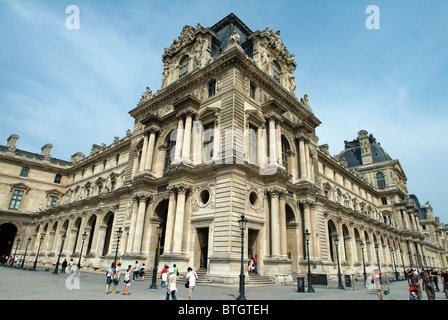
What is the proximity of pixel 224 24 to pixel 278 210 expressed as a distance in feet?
79.6

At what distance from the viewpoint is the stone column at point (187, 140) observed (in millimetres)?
23625

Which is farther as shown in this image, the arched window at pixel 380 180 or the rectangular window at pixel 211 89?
the arched window at pixel 380 180

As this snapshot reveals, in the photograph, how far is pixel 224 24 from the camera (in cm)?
3384

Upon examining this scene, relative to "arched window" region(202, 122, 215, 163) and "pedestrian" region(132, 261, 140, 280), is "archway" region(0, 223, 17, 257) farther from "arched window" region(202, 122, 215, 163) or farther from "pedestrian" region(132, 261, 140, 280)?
"arched window" region(202, 122, 215, 163)

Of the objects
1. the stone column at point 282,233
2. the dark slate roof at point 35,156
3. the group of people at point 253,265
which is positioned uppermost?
the dark slate roof at point 35,156

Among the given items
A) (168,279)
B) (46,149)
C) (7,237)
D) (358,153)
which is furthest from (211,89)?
(358,153)

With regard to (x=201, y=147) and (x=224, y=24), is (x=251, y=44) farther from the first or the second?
(x=201, y=147)

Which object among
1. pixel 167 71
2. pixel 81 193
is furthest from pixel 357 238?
pixel 81 193

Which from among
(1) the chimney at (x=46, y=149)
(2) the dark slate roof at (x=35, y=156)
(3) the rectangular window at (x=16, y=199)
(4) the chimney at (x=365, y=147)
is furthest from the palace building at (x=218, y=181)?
(4) the chimney at (x=365, y=147)

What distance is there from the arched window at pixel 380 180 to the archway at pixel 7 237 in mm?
75854

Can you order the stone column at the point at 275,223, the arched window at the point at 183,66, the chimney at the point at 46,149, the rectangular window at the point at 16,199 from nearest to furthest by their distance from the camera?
the stone column at the point at 275,223
the arched window at the point at 183,66
the rectangular window at the point at 16,199
the chimney at the point at 46,149

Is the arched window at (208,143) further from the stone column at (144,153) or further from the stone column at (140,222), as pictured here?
the stone column at (144,153)

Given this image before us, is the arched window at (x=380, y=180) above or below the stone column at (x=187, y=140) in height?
above

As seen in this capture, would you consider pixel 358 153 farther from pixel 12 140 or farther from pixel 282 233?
pixel 12 140
